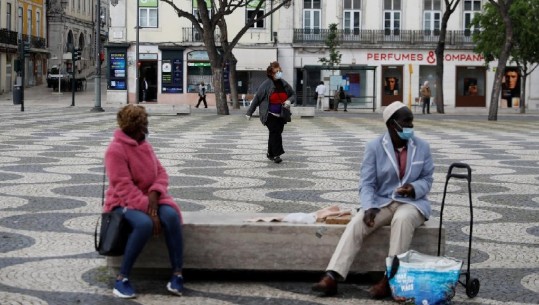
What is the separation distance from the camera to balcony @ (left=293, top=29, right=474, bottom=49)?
54719mm

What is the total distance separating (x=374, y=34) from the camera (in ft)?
180

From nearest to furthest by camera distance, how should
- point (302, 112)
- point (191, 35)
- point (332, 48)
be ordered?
1. point (302, 112)
2. point (332, 48)
3. point (191, 35)

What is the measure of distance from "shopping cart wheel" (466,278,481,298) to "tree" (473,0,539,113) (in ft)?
141

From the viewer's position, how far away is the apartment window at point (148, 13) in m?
56.4

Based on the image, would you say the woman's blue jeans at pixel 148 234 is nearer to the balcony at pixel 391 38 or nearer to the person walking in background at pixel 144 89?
the balcony at pixel 391 38

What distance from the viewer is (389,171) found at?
6906 mm

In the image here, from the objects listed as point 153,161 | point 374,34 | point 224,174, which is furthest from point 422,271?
point 374,34

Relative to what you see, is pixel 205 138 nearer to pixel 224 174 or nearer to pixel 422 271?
pixel 224 174

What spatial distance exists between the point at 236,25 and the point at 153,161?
50.3m

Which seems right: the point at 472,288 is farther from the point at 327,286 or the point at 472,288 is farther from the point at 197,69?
the point at 197,69

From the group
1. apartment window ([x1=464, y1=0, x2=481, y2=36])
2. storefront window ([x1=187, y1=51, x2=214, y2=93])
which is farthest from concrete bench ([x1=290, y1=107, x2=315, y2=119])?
apartment window ([x1=464, y1=0, x2=481, y2=36])

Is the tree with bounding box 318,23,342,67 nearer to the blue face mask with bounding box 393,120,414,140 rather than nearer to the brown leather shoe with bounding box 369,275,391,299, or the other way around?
the blue face mask with bounding box 393,120,414,140

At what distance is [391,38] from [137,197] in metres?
49.2

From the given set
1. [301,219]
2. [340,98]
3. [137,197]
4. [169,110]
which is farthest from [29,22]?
[137,197]
